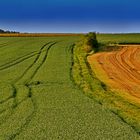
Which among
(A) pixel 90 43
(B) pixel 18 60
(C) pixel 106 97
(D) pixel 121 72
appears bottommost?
(A) pixel 90 43

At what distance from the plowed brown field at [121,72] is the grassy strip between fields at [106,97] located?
0.49 m

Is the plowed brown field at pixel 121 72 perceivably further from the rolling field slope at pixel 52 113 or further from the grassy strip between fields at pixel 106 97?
the rolling field slope at pixel 52 113

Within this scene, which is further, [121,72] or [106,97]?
[121,72]

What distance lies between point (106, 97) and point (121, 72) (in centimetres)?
808

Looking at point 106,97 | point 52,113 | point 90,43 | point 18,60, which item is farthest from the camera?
point 90,43

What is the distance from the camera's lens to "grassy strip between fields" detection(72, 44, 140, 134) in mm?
13141

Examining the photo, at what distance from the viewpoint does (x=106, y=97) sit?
647 inches

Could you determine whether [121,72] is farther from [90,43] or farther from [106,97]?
[90,43]

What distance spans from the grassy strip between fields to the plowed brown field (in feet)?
1.62

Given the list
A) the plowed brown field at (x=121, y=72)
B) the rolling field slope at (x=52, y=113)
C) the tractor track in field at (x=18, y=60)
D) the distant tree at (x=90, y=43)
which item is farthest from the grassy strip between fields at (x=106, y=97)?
the distant tree at (x=90, y=43)

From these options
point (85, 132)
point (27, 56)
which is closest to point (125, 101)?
point (85, 132)

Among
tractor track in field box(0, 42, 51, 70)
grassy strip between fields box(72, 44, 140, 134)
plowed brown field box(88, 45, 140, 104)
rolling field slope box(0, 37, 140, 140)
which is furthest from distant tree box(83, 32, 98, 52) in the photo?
rolling field slope box(0, 37, 140, 140)

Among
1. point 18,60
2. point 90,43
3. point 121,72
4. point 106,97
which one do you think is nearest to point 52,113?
point 106,97

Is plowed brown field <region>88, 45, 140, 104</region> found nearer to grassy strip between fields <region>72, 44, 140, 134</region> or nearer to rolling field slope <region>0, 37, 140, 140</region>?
grassy strip between fields <region>72, 44, 140, 134</region>
